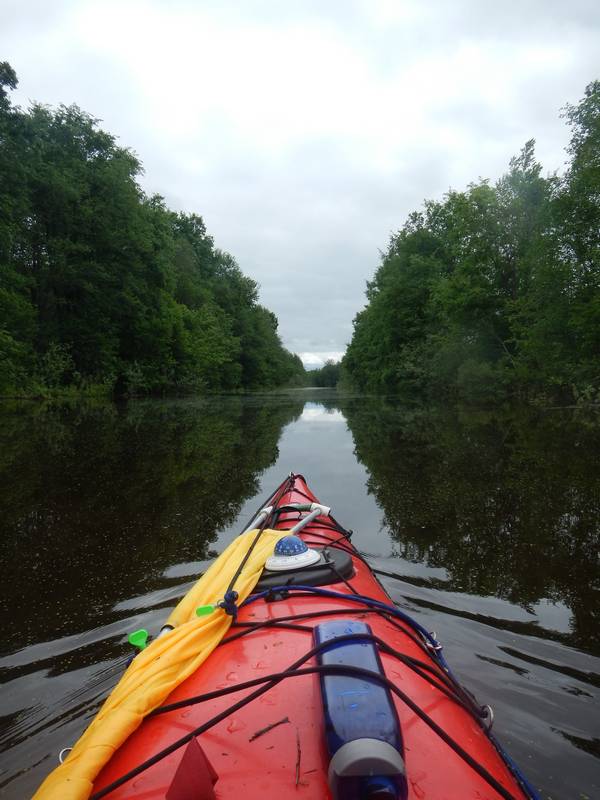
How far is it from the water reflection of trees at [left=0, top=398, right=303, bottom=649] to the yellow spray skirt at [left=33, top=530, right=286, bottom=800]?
141 centimetres

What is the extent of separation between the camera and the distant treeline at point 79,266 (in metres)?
19.8

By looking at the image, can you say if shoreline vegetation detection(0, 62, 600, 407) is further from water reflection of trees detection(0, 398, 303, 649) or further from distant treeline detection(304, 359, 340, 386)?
distant treeline detection(304, 359, 340, 386)

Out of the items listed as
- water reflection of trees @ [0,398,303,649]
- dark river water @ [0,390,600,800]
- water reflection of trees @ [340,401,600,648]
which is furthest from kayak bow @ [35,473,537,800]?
water reflection of trees @ [340,401,600,648]

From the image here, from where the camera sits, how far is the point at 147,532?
499cm

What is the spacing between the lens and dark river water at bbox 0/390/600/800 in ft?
7.52

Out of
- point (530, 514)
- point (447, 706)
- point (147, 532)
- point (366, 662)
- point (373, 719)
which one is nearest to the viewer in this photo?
point (373, 719)

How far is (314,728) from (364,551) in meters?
3.40

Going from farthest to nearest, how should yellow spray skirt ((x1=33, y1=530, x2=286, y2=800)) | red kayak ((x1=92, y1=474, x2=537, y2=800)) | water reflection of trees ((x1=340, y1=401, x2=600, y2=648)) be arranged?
water reflection of trees ((x1=340, y1=401, x2=600, y2=648))
yellow spray skirt ((x1=33, y1=530, x2=286, y2=800))
red kayak ((x1=92, y1=474, x2=537, y2=800))

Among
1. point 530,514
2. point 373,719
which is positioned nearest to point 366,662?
point 373,719

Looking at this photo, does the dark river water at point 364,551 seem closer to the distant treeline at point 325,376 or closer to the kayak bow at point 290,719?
the kayak bow at point 290,719

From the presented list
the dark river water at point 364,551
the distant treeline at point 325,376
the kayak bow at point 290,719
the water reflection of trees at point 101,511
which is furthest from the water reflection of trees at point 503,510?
the distant treeline at point 325,376

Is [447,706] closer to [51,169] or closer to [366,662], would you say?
[366,662]

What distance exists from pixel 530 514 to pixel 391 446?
5041 millimetres

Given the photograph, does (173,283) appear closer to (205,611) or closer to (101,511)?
(101,511)
